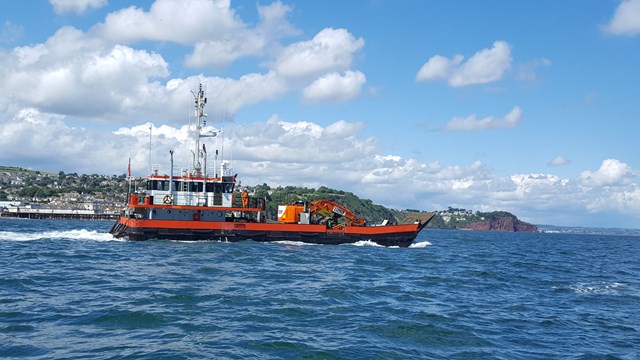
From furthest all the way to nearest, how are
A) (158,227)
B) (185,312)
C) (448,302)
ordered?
(158,227) → (448,302) → (185,312)

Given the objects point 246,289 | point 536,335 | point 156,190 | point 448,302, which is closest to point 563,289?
point 448,302

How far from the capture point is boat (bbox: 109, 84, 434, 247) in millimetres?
46750

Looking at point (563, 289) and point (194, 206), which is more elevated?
point (194, 206)

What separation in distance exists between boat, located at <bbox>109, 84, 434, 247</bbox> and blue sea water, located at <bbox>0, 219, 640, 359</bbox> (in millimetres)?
11055

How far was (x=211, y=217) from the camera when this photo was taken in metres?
47.9

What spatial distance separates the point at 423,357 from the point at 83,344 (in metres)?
8.56

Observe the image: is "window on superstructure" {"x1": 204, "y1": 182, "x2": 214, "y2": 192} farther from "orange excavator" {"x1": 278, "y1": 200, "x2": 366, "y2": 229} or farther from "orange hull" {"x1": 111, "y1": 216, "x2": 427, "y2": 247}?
"orange excavator" {"x1": 278, "y1": 200, "x2": 366, "y2": 229}

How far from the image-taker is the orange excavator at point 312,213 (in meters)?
51.5

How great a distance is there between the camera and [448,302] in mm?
23047

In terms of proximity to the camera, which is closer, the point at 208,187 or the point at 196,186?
the point at 196,186

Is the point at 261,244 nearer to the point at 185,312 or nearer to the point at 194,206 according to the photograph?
the point at 194,206

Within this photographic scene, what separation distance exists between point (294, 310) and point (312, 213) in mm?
33325

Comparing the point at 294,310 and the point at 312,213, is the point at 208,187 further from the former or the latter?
the point at 294,310

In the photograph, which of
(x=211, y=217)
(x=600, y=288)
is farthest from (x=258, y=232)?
(x=600, y=288)
